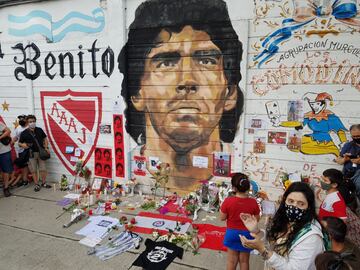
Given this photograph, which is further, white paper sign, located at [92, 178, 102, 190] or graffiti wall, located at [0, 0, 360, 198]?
white paper sign, located at [92, 178, 102, 190]

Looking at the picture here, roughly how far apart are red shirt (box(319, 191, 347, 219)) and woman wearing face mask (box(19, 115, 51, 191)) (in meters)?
5.98

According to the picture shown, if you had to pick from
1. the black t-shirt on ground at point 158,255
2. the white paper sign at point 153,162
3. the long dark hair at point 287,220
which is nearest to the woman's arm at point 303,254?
the long dark hair at point 287,220

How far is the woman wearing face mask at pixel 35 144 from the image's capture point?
6.54 m

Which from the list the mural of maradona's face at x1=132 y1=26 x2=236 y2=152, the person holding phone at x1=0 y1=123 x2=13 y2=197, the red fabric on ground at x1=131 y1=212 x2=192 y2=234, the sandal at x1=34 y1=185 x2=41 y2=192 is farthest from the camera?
the sandal at x1=34 y1=185 x2=41 y2=192

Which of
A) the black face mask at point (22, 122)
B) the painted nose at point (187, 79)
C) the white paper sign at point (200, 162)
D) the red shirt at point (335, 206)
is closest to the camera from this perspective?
the red shirt at point (335, 206)

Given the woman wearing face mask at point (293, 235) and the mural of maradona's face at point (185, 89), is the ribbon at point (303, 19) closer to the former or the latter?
the mural of maradona's face at point (185, 89)

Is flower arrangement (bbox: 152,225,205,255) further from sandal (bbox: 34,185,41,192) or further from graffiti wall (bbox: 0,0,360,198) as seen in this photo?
sandal (bbox: 34,185,41,192)

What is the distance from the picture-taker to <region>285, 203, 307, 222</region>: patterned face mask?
7.34ft

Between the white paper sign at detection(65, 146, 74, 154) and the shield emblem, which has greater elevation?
the shield emblem

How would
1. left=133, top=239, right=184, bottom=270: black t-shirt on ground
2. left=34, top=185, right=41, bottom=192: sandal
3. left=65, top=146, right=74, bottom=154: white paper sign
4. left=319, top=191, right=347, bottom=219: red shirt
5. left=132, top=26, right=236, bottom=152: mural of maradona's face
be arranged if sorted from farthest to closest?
left=65, top=146, right=74, bottom=154: white paper sign, left=34, top=185, right=41, bottom=192: sandal, left=132, top=26, right=236, bottom=152: mural of maradona's face, left=133, top=239, right=184, bottom=270: black t-shirt on ground, left=319, top=191, right=347, bottom=219: red shirt

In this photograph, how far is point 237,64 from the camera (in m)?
5.24

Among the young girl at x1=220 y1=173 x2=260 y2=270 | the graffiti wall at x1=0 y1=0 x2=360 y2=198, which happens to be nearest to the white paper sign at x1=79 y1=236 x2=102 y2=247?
the graffiti wall at x1=0 y1=0 x2=360 y2=198

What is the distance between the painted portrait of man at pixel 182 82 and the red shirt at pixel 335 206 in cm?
215

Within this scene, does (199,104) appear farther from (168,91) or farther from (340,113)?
(340,113)
